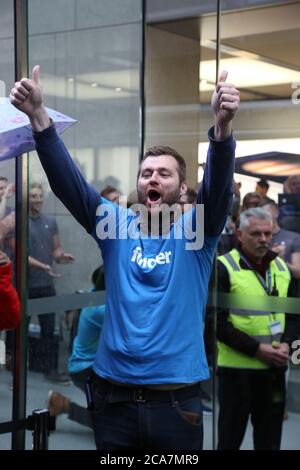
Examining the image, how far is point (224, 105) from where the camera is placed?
9.93ft

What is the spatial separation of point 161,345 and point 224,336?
90.0 inches

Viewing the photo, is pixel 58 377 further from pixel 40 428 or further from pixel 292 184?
pixel 292 184

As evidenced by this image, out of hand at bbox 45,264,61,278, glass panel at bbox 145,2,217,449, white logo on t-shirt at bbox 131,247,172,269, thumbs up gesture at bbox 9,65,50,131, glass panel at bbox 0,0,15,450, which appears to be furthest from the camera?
glass panel at bbox 145,2,217,449

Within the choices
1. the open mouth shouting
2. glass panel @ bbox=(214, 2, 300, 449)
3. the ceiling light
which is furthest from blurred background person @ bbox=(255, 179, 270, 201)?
the open mouth shouting

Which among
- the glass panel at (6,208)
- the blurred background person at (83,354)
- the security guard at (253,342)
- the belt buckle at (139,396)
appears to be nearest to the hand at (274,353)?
the security guard at (253,342)

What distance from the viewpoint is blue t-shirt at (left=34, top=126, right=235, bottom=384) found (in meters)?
3.23

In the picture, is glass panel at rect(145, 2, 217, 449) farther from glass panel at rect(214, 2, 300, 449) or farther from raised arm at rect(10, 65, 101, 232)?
raised arm at rect(10, 65, 101, 232)

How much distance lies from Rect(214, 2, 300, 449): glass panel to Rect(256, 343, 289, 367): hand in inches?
2.1

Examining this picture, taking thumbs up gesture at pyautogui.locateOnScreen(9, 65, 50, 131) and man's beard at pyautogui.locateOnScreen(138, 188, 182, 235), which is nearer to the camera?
thumbs up gesture at pyautogui.locateOnScreen(9, 65, 50, 131)

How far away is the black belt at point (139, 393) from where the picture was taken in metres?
3.24

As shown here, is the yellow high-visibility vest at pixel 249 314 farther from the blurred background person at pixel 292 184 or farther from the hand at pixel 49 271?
the hand at pixel 49 271

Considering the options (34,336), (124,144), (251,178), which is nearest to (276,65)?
(251,178)

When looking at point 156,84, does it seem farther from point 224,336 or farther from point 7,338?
point 7,338

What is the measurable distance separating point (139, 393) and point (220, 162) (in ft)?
2.83
